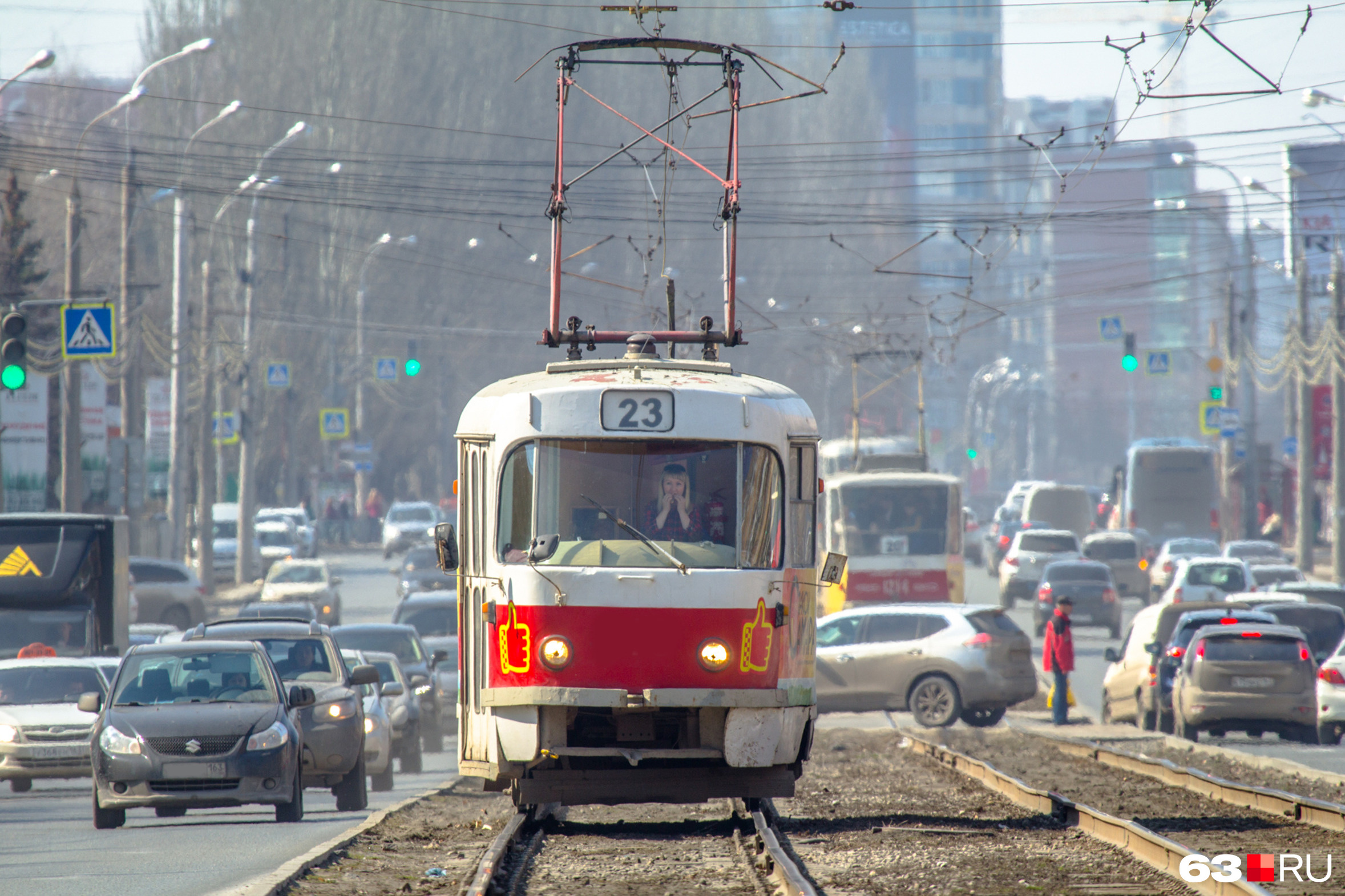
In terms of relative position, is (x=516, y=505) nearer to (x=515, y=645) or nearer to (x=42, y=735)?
(x=515, y=645)

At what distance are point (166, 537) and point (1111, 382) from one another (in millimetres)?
113146

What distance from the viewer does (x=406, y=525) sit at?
57531 millimetres

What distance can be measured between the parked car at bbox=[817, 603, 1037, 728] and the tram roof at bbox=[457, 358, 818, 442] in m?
11.8

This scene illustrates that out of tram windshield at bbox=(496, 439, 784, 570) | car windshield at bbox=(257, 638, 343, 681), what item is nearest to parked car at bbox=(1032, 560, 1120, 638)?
car windshield at bbox=(257, 638, 343, 681)

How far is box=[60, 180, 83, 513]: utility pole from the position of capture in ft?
95.9

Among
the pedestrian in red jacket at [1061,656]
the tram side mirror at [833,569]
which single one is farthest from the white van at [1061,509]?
the tram side mirror at [833,569]

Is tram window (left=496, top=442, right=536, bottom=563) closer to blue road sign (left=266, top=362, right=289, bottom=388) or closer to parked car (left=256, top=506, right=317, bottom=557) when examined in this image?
blue road sign (left=266, top=362, right=289, bottom=388)

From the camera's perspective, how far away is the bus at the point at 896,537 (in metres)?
29.9

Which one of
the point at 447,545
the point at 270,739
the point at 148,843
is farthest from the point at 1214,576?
the point at 447,545

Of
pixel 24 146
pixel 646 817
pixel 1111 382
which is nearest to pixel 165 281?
pixel 24 146

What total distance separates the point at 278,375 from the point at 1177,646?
33.6 metres

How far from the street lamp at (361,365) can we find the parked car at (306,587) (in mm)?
25787

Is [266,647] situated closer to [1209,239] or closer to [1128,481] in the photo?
[1128,481]

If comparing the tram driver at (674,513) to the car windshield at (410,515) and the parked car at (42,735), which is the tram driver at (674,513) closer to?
the parked car at (42,735)
